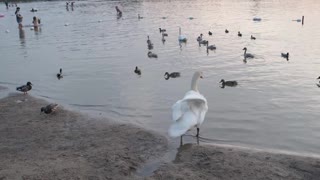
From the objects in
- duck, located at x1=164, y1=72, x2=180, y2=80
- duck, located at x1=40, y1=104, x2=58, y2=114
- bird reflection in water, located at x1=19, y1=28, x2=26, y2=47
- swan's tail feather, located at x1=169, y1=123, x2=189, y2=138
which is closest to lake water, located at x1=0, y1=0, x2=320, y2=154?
bird reflection in water, located at x1=19, y1=28, x2=26, y2=47

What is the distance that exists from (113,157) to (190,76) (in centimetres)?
1121

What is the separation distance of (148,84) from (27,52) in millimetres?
13801

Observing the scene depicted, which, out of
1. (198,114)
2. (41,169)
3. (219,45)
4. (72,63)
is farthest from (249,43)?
(41,169)

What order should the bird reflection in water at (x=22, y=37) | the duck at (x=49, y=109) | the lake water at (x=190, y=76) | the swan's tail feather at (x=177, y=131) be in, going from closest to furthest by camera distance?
the swan's tail feather at (x=177, y=131) → the lake water at (x=190, y=76) → the duck at (x=49, y=109) → the bird reflection in water at (x=22, y=37)

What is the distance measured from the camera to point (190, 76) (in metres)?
19.8

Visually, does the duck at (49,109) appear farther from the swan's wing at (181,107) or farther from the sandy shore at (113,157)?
the swan's wing at (181,107)

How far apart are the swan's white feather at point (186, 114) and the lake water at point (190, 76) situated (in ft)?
5.17

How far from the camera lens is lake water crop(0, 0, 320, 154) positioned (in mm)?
12695

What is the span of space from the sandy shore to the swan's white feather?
0.51m

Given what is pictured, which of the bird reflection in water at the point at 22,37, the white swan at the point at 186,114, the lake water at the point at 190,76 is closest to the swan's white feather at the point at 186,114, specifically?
the white swan at the point at 186,114

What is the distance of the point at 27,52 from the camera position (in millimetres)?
29078

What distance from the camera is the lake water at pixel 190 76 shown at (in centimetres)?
1270

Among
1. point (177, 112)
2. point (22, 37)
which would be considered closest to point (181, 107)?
point (177, 112)

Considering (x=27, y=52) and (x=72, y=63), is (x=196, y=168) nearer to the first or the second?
(x=72, y=63)
